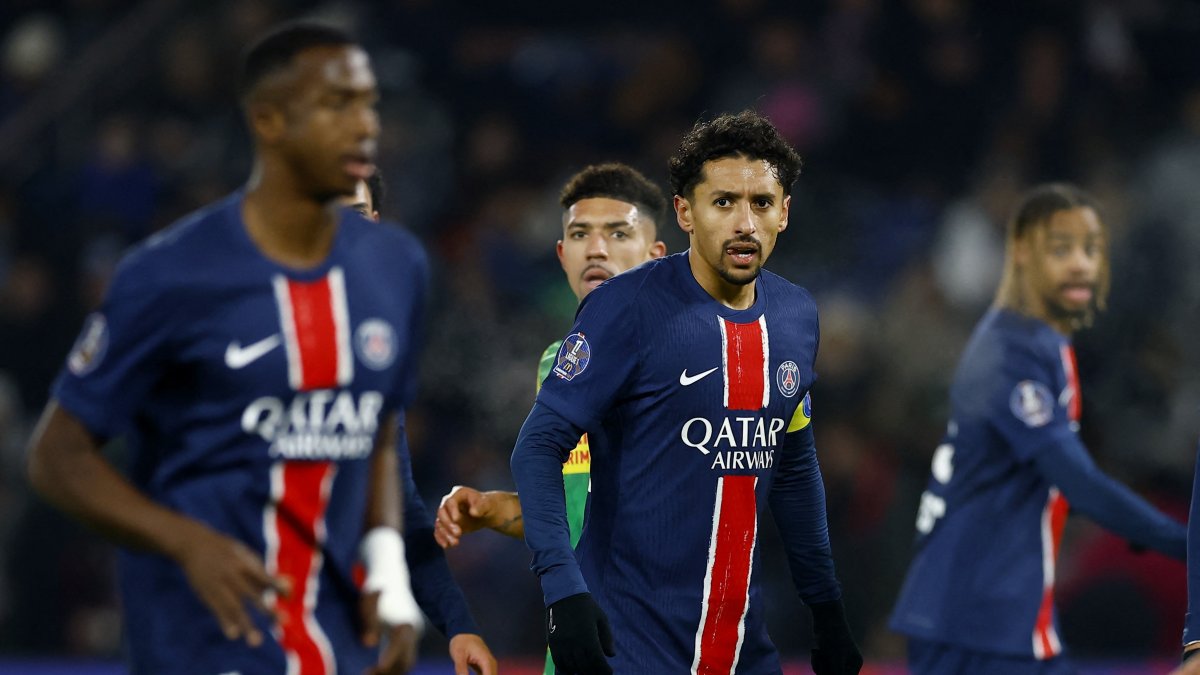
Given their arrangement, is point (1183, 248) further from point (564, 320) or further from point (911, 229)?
point (564, 320)

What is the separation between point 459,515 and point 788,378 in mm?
940

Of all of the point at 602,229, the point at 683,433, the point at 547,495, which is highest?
the point at 602,229

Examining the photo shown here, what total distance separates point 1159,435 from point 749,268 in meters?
6.15

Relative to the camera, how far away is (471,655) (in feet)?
12.8

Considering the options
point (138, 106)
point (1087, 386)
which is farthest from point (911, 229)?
point (138, 106)

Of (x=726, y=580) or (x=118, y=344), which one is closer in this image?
(x=118, y=344)

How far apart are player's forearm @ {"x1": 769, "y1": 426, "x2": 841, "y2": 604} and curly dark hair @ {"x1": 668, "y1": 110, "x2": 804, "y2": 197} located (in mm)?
734

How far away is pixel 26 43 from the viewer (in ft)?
38.1

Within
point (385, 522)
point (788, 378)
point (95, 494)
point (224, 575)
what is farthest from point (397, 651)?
point (788, 378)

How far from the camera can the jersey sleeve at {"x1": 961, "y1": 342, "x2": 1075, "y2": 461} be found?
553 centimetres

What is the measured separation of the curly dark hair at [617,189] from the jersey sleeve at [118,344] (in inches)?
104

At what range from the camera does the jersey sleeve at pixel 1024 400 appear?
5.53m

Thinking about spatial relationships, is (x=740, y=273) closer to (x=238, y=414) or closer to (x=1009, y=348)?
(x=238, y=414)

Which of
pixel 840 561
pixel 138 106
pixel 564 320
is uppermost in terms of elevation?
pixel 138 106
